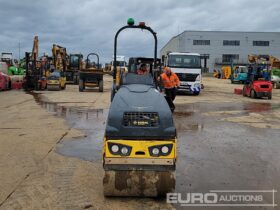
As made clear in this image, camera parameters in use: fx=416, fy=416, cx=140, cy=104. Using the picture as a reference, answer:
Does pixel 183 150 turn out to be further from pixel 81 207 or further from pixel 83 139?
pixel 81 207

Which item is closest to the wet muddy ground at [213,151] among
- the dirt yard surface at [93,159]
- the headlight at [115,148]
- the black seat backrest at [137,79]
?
the dirt yard surface at [93,159]

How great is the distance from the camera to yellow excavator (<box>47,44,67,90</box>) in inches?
1109

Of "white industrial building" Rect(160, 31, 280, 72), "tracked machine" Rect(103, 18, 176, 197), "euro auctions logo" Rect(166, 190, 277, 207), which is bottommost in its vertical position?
"euro auctions logo" Rect(166, 190, 277, 207)

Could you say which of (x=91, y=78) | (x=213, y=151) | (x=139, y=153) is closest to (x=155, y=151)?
(x=139, y=153)

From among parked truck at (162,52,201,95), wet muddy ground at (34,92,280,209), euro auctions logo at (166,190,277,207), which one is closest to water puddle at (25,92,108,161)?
wet muddy ground at (34,92,280,209)

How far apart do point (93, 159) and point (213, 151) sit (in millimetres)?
2555

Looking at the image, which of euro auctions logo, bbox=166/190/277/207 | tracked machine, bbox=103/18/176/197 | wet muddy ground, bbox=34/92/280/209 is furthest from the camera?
wet muddy ground, bbox=34/92/280/209

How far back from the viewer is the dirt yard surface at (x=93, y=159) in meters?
5.52

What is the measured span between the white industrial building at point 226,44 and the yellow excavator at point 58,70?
61.7m

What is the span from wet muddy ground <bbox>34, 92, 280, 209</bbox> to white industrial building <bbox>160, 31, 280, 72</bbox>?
8057cm

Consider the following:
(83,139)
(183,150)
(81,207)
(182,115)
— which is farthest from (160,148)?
(182,115)

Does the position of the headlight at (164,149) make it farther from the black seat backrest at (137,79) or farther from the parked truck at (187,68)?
the parked truck at (187,68)

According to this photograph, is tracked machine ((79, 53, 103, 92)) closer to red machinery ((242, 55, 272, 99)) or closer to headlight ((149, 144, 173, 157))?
red machinery ((242, 55, 272, 99))

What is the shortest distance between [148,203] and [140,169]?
1.51 feet
